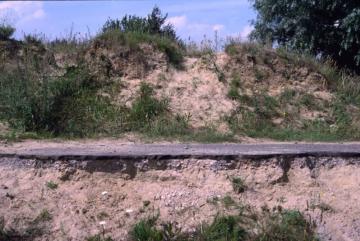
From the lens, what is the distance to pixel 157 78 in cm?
1207

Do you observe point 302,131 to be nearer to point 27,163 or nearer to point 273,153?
point 273,153

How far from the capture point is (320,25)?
48.9 feet

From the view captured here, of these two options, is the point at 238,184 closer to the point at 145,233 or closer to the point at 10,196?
the point at 145,233

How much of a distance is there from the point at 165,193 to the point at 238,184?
877 millimetres

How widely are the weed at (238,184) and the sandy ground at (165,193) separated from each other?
0.05 meters

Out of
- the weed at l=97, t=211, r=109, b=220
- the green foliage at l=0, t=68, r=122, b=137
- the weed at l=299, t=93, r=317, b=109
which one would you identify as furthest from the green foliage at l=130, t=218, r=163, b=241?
the weed at l=299, t=93, r=317, b=109

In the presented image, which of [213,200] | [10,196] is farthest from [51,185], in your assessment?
[213,200]

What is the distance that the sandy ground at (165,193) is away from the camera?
21.5 ft

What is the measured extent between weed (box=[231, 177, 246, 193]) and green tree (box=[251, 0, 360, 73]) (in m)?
8.08

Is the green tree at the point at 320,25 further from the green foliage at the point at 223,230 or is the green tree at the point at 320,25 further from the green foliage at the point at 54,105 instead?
the green foliage at the point at 223,230

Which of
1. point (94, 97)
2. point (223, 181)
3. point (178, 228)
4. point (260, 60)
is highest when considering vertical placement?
point (260, 60)

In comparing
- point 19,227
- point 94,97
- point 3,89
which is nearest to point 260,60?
point 94,97

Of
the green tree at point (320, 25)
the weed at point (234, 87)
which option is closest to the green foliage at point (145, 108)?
the weed at point (234, 87)

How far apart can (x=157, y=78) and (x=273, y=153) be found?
497 centimetres
